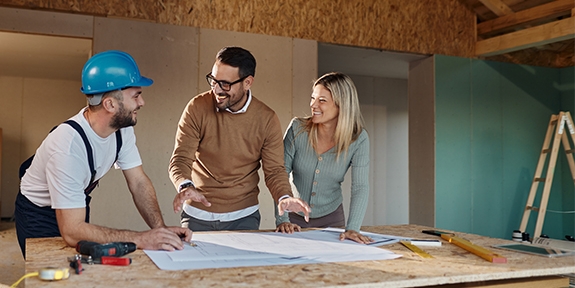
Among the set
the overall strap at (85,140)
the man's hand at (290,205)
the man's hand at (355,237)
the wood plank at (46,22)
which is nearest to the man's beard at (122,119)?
the overall strap at (85,140)

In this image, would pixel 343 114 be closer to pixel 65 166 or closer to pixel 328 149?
pixel 328 149

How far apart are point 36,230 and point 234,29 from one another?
337 cm

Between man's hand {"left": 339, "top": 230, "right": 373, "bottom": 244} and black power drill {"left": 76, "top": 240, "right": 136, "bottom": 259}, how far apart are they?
80cm

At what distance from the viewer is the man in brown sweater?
2369 mm

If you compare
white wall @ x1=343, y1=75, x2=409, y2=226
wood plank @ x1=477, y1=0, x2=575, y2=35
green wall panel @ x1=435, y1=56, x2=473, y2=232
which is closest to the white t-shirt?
green wall panel @ x1=435, y1=56, x2=473, y2=232

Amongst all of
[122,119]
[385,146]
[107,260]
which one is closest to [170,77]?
[122,119]

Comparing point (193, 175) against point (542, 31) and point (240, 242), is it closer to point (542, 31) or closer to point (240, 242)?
point (240, 242)

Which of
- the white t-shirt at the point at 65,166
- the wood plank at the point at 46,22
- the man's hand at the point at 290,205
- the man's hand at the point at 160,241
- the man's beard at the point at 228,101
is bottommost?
the man's hand at the point at 160,241

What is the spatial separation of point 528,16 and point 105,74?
509 centimetres

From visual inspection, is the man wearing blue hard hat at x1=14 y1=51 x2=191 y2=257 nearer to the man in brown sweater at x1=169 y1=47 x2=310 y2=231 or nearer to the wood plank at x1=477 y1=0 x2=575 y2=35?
the man in brown sweater at x1=169 y1=47 x2=310 y2=231

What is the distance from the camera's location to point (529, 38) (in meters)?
5.36

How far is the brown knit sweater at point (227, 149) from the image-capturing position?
2430 millimetres

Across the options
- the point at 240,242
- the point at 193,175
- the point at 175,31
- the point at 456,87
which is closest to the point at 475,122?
the point at 456,87

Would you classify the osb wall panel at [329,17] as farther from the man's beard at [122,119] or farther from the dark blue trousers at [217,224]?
the man's beard at [122,119]
